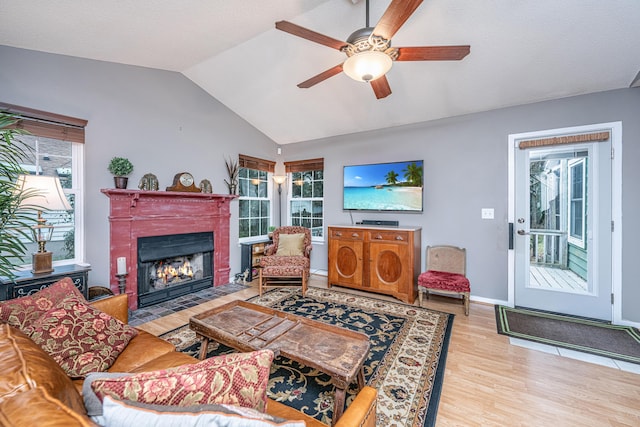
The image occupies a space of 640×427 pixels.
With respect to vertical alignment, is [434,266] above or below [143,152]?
below

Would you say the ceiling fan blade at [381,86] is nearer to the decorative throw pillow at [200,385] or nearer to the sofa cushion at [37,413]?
the decorative throw pillow at [200,385]

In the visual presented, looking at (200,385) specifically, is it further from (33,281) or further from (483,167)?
(483,167)

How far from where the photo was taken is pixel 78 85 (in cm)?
271

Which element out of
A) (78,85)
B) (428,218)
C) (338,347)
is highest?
(78,85)

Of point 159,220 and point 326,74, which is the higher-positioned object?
point 326,74

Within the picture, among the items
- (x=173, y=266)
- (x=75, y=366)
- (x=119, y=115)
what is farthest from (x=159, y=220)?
(x=75, y=366)

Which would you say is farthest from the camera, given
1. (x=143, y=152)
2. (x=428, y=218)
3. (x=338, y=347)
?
(x=428, y=218)

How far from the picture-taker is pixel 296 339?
1.70 m

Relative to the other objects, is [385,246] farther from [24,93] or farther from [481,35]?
[24,93]

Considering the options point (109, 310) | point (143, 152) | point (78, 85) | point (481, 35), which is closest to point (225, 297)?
point (109, 310)

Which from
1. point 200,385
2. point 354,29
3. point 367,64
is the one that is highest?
point 354,29

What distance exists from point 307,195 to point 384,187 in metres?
1.59

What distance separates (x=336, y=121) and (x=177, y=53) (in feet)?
7.34

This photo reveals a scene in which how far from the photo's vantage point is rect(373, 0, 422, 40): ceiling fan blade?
4.94 ft
